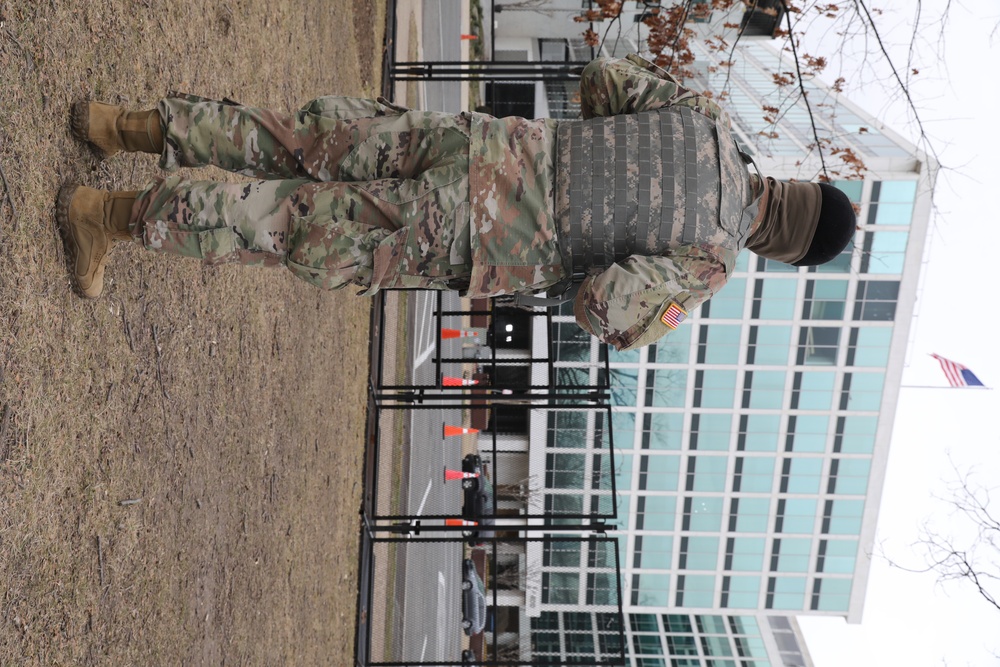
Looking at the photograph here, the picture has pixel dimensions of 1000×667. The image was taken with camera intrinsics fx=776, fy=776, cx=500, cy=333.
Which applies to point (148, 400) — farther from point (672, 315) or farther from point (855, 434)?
point (855, 434)

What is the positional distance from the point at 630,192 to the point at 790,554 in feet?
133

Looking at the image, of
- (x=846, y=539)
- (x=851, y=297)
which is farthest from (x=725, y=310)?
(x=846, y=539)

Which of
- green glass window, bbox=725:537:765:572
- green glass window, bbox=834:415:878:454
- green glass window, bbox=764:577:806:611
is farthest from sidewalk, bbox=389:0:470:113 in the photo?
green glass window, bbox=764:577:806:611

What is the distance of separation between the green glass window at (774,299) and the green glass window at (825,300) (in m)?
0.70

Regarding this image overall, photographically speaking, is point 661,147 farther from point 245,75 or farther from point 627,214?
point 245,75

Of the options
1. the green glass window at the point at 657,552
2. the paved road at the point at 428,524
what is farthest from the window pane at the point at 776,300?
the paved road at the point at 428,524

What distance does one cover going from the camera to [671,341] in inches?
1346

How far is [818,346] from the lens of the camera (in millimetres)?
35312

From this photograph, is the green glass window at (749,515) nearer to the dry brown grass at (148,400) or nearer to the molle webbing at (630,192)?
the dry brown grass at (148,400)

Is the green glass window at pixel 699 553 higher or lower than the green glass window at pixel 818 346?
lower

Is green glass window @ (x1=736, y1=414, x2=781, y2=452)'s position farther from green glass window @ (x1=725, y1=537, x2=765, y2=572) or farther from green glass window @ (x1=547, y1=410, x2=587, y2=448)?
green glass window @ (x1=547, y1=410, x2=587, y2=448)

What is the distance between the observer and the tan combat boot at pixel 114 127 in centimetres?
298

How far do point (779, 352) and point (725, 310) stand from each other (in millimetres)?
3514

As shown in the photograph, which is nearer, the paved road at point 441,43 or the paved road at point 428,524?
the paved road at point 428,524
